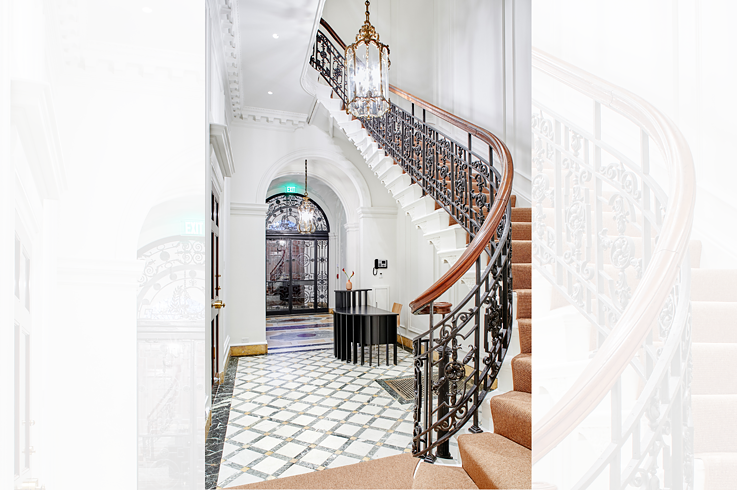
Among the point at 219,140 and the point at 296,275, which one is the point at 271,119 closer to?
the point at 219,140

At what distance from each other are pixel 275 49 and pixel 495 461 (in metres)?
4.24

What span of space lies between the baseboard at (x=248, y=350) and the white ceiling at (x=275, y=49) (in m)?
3.67

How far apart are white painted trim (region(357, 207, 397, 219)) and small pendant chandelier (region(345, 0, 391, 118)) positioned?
320 cm

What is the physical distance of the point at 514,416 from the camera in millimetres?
1953

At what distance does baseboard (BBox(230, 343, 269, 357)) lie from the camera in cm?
564

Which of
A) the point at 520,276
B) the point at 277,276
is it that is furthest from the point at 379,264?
the point at 277,276

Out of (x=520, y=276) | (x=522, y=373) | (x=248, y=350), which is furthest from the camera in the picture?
(x=248, y=350)

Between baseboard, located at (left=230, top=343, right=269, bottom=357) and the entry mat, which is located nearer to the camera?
the entry mat

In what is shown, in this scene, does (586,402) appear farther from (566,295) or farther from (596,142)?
(596,142)

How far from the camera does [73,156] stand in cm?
85

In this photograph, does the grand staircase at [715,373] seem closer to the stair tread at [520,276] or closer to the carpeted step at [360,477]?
the carpeted step at [360,477]

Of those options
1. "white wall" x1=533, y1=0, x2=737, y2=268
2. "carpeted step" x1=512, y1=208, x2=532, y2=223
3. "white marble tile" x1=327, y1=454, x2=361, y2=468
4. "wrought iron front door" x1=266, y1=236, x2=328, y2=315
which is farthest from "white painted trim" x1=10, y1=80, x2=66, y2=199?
"wrought iron front door" x1=266, y1=236, x2=328, y2=315

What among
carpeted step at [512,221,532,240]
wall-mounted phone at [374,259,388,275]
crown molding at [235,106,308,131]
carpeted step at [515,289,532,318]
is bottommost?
carpeted step at [515,289,532,318]

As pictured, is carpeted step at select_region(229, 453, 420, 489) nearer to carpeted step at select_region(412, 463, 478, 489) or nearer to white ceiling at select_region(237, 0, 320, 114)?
carpeted step at select_region(412, 463, 478, 489)
